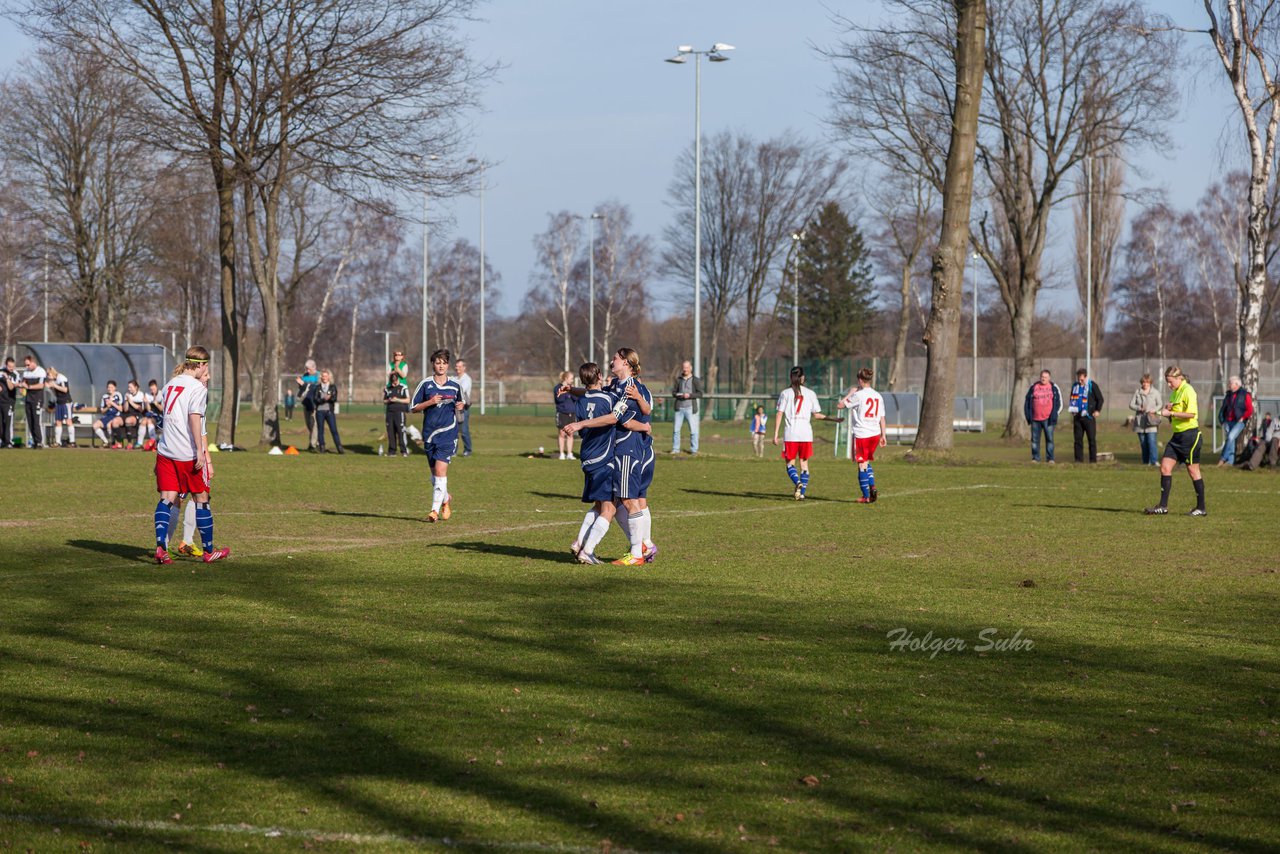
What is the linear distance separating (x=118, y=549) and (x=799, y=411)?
9.95 metres

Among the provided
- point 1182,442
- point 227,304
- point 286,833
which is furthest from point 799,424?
point 227,304

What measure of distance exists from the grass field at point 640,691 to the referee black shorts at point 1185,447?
2.55 m

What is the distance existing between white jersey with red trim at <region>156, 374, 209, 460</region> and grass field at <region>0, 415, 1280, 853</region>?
101 centimetres

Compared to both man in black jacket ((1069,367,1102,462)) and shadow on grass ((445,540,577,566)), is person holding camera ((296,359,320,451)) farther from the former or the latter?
shadow on grass ((445,540,577,566))

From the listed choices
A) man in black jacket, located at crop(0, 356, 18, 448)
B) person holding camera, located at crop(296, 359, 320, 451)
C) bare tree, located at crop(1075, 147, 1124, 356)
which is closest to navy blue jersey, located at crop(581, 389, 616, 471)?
person holding camera, located at crop(296, 359, 320, 451)

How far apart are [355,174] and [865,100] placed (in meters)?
16.8

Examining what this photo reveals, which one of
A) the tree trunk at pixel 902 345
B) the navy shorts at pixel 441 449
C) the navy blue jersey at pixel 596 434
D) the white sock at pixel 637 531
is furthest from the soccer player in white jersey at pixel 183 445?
the tree trunk at pixel 902 345

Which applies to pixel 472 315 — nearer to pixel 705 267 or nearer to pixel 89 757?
pixel 705 267

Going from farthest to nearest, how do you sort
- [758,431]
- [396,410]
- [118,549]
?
[758,431]
[396,410]
[118,549]

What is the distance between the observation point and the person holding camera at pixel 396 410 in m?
29.0

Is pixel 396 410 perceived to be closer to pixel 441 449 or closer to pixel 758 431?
pixel 758 431

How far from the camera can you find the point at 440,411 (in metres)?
16.3

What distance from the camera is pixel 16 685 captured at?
23.8 feet
